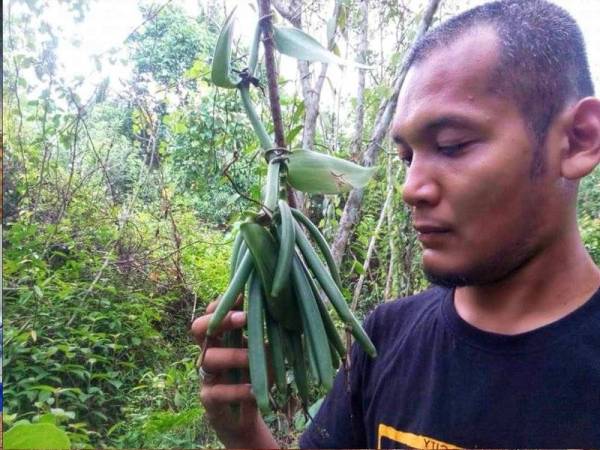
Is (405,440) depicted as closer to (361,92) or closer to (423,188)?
(423,188)

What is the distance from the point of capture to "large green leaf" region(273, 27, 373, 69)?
52 cm

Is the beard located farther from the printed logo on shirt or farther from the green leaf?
the green leaf

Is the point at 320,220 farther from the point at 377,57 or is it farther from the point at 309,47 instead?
the point at 309,47

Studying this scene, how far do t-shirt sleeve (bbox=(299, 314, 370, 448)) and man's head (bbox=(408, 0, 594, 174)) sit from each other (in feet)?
1.02

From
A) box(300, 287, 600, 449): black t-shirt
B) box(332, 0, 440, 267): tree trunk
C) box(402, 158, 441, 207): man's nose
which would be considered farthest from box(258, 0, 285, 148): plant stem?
box(332, 0, 440, 267): tree trunk

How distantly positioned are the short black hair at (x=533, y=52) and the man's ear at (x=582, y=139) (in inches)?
0.7

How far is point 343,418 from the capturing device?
2.13ft

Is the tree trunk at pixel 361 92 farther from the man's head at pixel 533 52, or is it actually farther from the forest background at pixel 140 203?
the man's head at pixel 533 52

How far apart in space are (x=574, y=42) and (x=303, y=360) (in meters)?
0.41

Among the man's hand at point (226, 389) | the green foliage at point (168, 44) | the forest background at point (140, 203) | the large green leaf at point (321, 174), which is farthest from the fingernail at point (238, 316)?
the green foliage at point (168, 44)

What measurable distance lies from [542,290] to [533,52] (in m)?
0.23

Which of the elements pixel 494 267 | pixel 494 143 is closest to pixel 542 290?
pixel 494 267

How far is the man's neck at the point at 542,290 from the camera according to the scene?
544 mm

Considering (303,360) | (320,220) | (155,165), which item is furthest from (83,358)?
(303,360)
